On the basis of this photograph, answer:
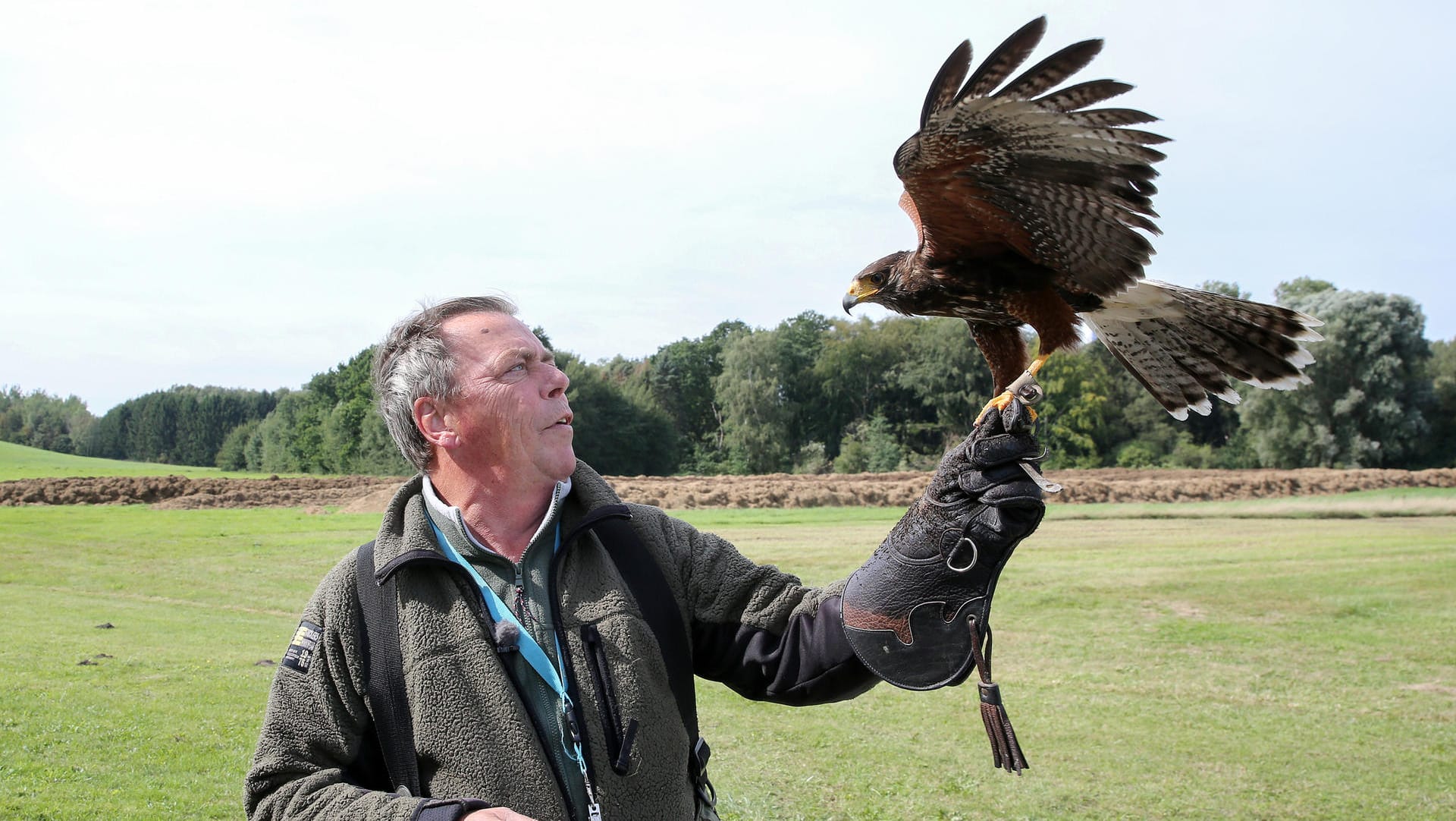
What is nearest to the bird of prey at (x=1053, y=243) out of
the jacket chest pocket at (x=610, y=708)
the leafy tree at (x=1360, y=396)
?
the jacket chest pocket at (x=610, y=708)

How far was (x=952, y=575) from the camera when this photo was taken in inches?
85.7

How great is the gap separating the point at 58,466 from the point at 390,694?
3075 cm

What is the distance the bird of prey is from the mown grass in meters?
28.0

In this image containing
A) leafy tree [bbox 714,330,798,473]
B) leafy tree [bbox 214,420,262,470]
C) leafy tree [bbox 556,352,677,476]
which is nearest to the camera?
leafy tree [bbox 214,420,262,470]

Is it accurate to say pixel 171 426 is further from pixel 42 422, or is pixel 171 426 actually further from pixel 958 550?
pixel 958 550

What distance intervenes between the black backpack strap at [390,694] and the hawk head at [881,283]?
93.9 inches

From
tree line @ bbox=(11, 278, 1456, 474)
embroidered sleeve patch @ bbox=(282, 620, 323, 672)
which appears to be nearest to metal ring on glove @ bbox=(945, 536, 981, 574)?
embroidered sleeve patch @ bbox=(282, 620, 323, 672)

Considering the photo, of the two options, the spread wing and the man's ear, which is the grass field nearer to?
the man's ear

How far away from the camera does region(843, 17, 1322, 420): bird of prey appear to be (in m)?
2.89

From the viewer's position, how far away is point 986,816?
17.8 ft

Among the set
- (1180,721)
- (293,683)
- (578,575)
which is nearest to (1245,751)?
(1180,721)

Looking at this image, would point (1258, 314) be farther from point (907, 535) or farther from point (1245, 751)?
point (1245, 751)

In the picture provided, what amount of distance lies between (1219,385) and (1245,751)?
408cm

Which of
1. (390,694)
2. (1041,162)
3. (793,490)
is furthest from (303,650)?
(793,490)
